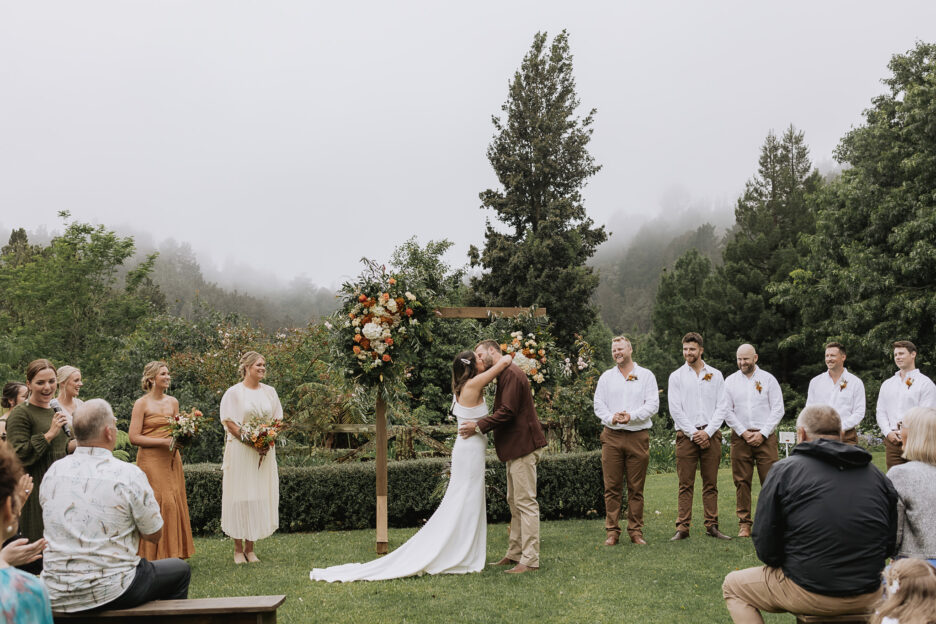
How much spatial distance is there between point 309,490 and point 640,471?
4688 millimetres

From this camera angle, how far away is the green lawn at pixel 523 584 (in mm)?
5680

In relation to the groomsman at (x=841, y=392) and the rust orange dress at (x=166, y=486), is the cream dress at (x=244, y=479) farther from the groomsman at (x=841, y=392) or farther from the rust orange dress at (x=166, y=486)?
the groomsman at (x=841, y=392)

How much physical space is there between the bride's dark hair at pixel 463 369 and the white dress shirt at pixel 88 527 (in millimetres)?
3936

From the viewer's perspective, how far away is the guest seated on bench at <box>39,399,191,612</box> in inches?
149

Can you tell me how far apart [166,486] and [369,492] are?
3803 millimetres

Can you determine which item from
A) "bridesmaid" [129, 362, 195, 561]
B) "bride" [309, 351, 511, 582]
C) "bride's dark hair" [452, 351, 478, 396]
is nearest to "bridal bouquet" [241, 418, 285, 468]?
"bridesmaid" [129, 362, 195, 561]

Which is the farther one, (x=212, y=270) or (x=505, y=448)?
(x=212, y=270)

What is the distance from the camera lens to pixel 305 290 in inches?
4183

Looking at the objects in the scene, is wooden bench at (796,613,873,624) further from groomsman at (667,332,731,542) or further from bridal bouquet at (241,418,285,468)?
bridal bouquet at (241,418,285,468)

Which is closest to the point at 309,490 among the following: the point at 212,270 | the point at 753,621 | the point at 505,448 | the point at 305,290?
the point at 505,448

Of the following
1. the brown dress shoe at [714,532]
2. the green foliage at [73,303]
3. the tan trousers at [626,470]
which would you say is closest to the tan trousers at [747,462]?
the brown dress shoe at [714,532]

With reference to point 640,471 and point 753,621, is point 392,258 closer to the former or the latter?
point 640,471

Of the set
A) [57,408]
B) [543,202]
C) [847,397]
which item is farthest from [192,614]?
[543,202]

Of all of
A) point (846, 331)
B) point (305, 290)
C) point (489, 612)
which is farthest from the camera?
point (305, 290)
